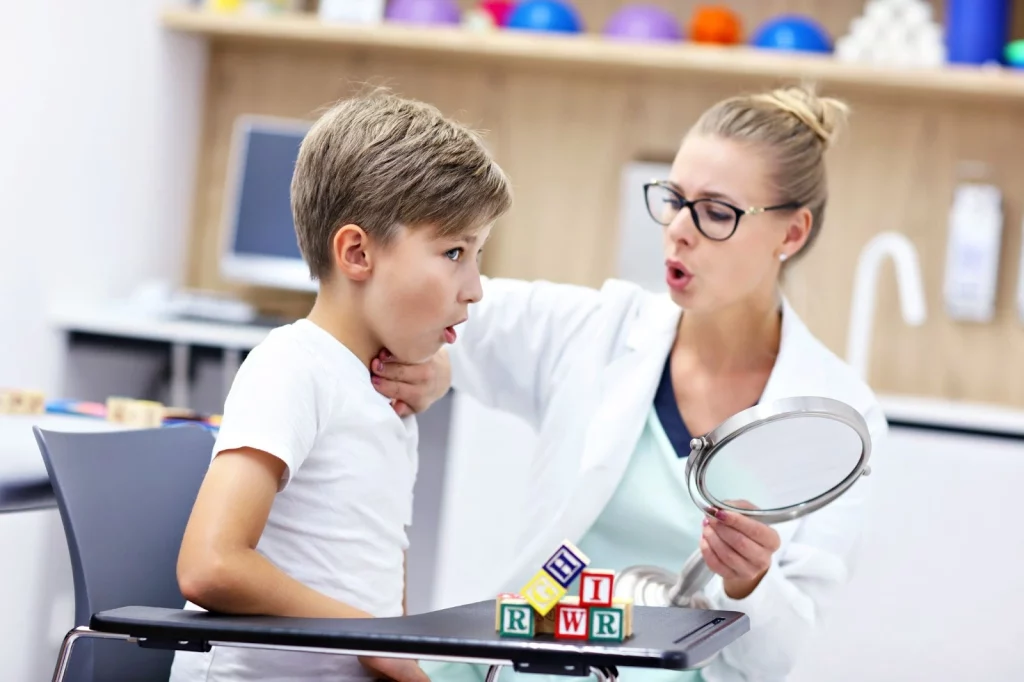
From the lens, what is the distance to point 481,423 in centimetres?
230

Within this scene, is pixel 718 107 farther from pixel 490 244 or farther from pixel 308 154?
pixel 490 244

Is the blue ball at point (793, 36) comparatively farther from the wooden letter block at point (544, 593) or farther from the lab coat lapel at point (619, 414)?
the wooden letter block at point (544, 593)

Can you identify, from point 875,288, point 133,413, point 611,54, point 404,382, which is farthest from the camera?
point 875,288

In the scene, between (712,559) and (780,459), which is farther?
(712,559)

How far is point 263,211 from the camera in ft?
10.8

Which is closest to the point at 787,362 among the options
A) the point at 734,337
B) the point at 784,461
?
the point at 734,337

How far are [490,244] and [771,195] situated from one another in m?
1.76

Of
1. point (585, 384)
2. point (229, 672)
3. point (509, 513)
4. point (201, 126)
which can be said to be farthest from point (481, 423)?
point (201, 126)

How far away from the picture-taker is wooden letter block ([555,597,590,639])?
876 millimetres

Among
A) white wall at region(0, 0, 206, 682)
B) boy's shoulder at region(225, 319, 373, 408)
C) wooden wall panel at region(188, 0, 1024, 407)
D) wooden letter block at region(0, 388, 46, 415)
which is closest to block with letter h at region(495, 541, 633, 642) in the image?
boy's shoulder at region(225, 319, 373, 408)

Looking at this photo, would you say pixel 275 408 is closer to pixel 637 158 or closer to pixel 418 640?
pixel 418 640

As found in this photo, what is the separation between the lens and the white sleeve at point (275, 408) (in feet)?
3.17

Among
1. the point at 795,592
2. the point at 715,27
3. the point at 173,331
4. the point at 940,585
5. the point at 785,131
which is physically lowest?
the point at 940,585

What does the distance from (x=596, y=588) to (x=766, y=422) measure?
203 mm
